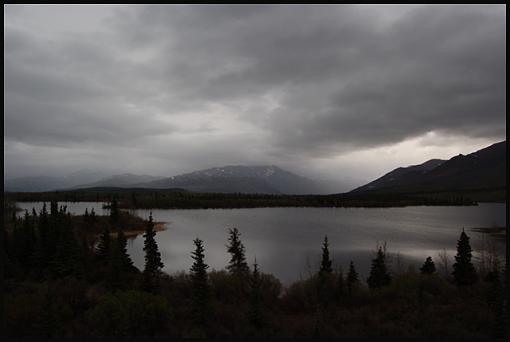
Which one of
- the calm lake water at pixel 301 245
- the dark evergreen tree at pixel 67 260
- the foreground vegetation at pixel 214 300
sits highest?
the dark evergreen tree at pixel 67 260

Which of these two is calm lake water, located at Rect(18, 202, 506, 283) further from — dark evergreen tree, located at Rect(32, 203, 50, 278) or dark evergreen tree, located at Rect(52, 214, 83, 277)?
dark evergreen tree, located at Rect(32, 203, 50, 278)

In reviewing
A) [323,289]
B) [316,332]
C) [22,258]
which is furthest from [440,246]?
[22,258]

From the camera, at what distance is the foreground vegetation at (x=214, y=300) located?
3222cm

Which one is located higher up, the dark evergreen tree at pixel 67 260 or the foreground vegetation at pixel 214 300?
the dark evergreen tree at pixel 67 260

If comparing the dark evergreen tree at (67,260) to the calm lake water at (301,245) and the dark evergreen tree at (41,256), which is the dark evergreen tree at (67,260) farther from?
the calm lake water at (301,245)

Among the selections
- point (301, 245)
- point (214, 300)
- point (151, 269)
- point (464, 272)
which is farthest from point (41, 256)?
point (464, 272)

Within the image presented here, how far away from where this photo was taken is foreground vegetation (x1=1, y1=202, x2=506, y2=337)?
32.2 meters

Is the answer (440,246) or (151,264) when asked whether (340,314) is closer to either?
(151,264)

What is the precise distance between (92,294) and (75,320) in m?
8.16

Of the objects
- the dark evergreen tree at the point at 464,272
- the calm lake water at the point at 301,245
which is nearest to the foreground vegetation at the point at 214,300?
the dark evergreen tree at the point at 464,272

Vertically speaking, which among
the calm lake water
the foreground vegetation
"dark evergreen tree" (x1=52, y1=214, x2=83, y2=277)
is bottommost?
the calm lake water

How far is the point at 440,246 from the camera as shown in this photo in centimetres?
8388

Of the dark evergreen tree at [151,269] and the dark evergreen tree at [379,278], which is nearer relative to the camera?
the dark evergreen tree at [151,269]

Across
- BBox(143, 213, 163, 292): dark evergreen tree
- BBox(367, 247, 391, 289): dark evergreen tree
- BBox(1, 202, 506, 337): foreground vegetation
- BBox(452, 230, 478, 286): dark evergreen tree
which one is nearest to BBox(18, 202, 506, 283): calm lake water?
BBox(367, 247, 391, 289): dark evergreen tree
